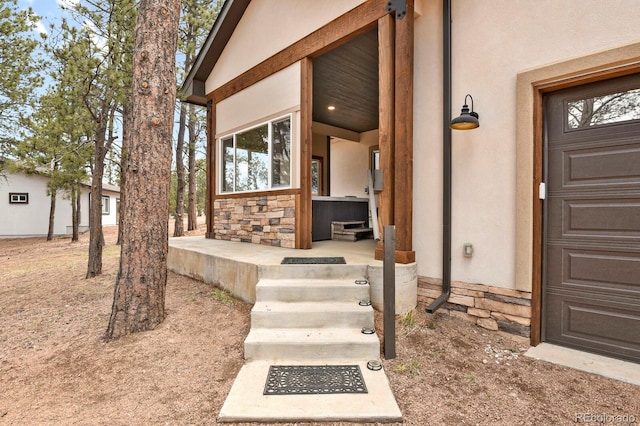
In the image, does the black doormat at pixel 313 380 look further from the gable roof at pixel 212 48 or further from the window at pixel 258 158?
the gable roof at pixel 212 48

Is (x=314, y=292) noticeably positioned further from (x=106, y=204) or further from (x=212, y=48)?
(x=106, y=204)

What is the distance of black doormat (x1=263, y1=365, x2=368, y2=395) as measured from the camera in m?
2.25

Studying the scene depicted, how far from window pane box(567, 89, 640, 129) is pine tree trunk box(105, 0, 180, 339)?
13.6 ft

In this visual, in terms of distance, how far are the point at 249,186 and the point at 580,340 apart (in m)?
5.31

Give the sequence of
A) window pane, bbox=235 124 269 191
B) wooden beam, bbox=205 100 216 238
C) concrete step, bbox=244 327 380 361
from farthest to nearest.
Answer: wooden beam, bbox=205 100 216 238 < window pane, bbox=235 124 269 191 < concrete step, bbox=244 327 380 361

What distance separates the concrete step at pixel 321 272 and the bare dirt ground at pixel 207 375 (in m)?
0.65

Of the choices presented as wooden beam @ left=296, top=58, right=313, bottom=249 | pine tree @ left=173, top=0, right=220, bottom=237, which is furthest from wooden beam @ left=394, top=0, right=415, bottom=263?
pine tree @ left=173, top=0, right=220, bottom=237

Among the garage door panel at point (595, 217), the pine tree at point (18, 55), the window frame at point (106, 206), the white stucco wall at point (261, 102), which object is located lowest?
the garage door panel at point (595, 217)

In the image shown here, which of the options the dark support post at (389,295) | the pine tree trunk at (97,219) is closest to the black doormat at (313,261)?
the dark support post at (389,295)

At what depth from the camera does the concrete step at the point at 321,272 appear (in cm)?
345

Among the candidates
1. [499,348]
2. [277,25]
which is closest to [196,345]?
[499,348]

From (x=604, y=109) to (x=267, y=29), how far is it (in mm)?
5141

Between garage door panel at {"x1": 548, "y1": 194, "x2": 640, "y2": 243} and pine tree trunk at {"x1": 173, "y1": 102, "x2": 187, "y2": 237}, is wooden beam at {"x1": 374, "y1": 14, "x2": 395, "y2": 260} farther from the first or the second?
pine tree trunk at {"x1": 173, "y1": 102, "x2": 187, "y2": 237}

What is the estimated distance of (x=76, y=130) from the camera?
651cm
